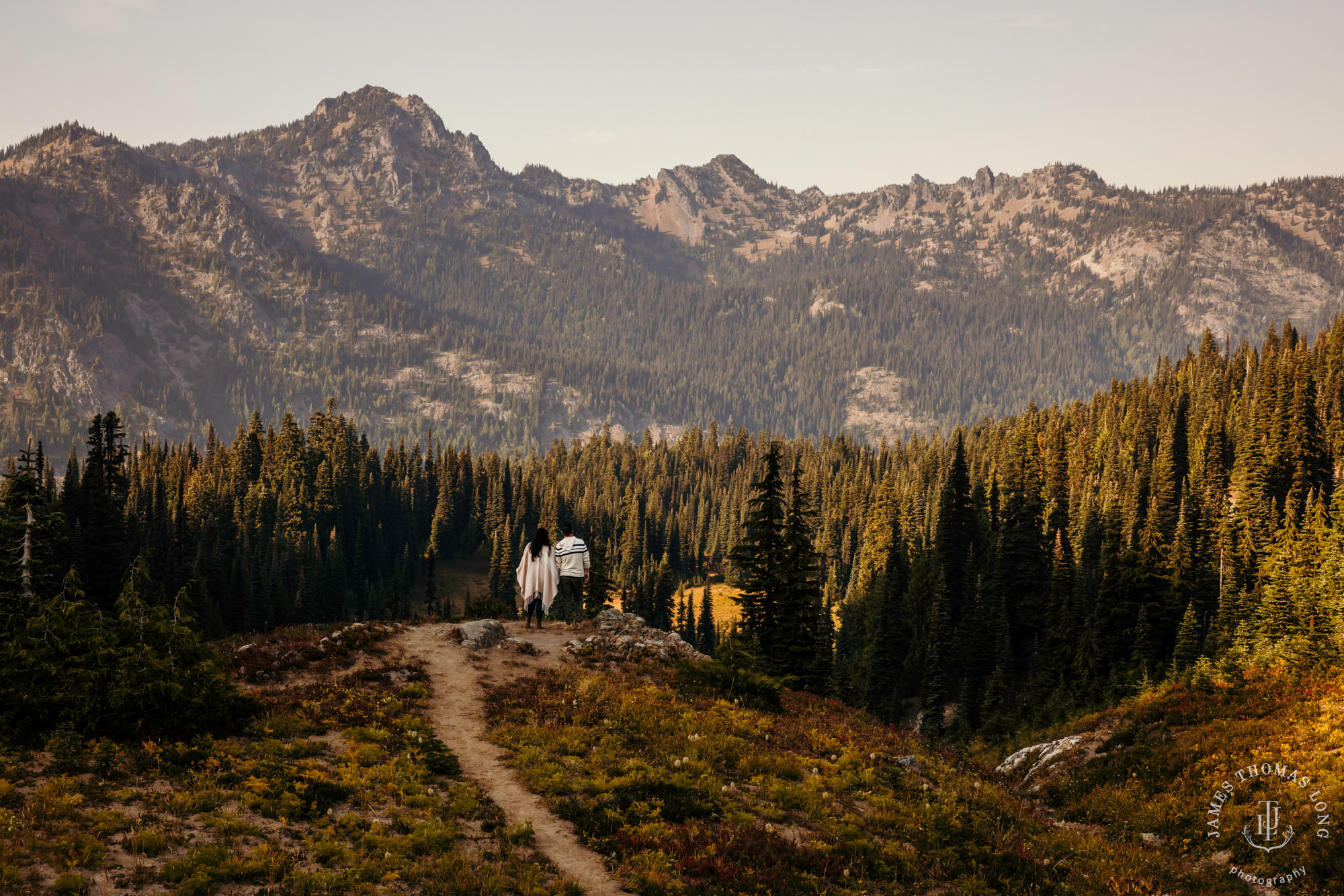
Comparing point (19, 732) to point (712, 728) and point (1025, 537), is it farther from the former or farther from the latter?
point (1025, 537)

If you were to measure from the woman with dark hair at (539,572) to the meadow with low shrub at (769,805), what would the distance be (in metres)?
4.81

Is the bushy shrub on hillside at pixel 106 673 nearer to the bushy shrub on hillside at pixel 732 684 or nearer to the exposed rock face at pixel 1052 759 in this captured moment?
the bushy shrub on hillside at pixel 732 684

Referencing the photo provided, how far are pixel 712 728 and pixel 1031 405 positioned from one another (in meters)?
151

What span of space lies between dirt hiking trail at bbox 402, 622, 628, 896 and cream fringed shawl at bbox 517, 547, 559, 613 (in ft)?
5.56

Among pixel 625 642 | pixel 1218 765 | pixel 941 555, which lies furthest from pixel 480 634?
pixel 941 555

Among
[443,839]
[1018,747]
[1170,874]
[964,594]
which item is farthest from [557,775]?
[964,594]

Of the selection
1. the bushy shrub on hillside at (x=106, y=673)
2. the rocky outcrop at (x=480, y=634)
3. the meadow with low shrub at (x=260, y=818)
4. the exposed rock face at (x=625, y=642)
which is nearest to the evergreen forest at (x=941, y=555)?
the bushy shrub on hillside at (x=106, y=673)

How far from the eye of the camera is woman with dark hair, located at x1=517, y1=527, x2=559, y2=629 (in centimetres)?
3253

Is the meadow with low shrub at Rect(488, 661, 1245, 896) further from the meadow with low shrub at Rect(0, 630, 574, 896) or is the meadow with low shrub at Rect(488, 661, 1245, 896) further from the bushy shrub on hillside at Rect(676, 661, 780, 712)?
the meadow with low shrub at Rect(0, 630, 574, 896)

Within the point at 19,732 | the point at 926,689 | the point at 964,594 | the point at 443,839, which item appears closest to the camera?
the point at 443,839

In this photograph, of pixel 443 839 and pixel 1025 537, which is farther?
pixel 1025 537

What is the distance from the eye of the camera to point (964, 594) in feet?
312

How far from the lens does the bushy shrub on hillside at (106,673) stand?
18.1 m

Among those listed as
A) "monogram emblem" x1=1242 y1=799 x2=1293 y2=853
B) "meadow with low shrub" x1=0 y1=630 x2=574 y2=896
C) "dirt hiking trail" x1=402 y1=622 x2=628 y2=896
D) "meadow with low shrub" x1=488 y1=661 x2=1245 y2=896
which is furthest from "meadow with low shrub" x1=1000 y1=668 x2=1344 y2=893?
"meadow with low shrub" x1=0 y1=630 x2=574 y2=896
